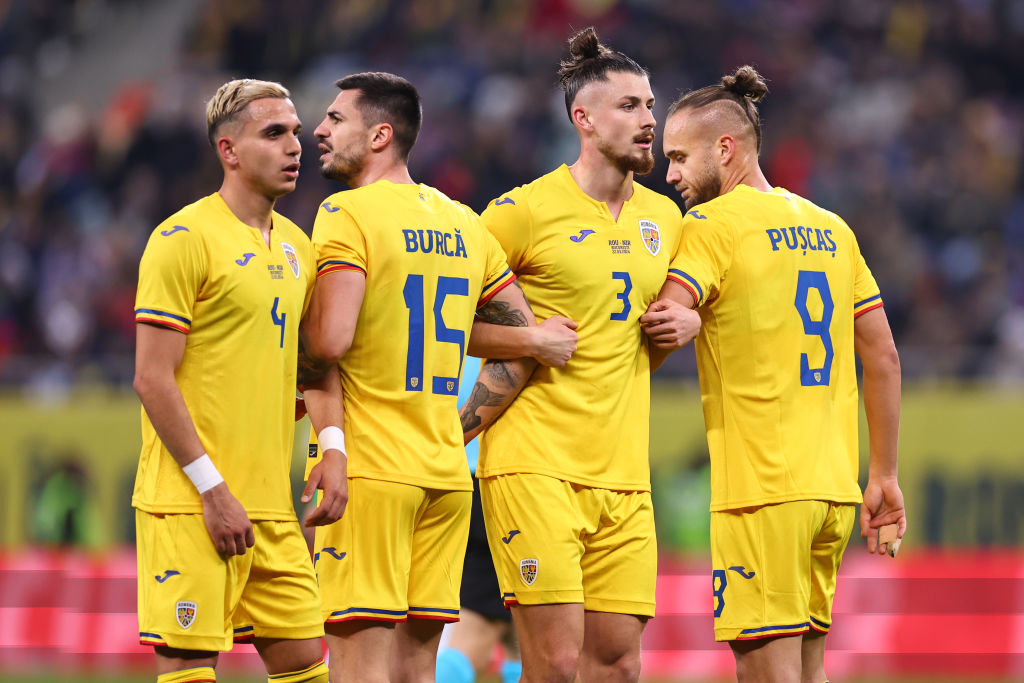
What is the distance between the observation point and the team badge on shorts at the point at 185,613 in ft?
17.6

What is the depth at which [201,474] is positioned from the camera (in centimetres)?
537

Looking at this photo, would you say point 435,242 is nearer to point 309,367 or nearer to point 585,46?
point 309,367

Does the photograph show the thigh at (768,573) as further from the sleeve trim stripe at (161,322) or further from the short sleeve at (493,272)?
the sleeve trim stripe at (161,322)

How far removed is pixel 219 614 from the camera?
17.8ft

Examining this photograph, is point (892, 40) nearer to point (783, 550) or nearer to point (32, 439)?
point (32, 439)

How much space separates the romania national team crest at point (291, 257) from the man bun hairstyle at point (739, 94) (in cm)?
189

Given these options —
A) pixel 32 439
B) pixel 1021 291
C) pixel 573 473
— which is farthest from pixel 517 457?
pixel 1021 291

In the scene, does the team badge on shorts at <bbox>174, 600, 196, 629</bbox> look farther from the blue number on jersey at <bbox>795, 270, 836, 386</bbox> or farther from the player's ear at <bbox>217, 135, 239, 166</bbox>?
the blue number on jersey at <bbox>795, 270, 836, 386</bbox>

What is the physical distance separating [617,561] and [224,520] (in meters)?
1.71

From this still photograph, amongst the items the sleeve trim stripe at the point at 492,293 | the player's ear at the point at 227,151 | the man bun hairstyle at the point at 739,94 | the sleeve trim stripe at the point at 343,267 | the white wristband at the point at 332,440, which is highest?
the man bun hairstyle at the point at 739,94

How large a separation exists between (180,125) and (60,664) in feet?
24.8

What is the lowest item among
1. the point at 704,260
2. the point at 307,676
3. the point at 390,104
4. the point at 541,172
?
the point at 307,676

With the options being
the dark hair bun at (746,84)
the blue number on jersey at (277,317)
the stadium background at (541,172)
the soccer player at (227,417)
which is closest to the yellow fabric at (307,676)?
the soccer player at (227,417)

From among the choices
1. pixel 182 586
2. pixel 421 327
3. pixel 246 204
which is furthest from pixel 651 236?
pixel 182 586
